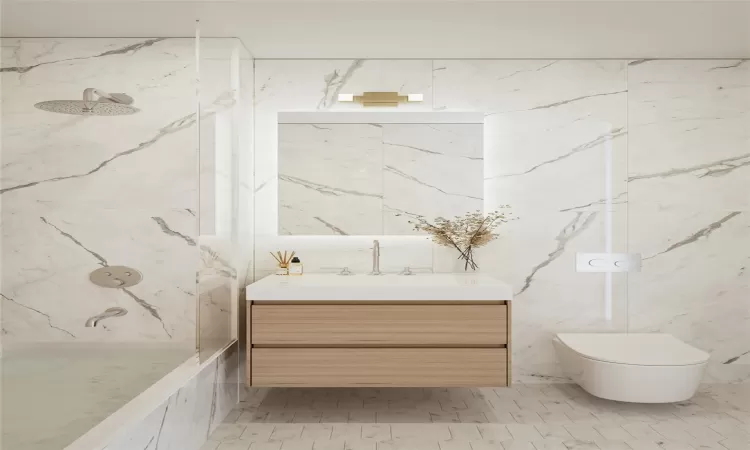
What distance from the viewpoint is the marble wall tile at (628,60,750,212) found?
3.49 meters

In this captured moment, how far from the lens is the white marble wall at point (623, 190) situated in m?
3.49

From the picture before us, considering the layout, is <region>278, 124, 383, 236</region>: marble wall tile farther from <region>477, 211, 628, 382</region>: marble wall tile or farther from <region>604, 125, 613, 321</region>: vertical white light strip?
<region>604, 125, 613, 321</region>: vertical white light strip

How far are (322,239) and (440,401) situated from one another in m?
1.25

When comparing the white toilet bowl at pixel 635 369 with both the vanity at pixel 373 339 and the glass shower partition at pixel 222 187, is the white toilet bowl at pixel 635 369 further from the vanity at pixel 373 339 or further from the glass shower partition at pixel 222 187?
the glass shower partition at pixel 222 187

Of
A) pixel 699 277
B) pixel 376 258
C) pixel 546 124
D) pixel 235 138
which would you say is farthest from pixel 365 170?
pixel 699 277

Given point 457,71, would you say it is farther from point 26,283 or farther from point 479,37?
point 26,283

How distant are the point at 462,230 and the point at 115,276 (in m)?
2.22

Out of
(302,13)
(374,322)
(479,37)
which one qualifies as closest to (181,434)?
(374,322)

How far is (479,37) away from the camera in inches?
121

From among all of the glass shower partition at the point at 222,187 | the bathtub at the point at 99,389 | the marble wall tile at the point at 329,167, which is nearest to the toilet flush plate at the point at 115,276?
the bathtub at the point at 99,389

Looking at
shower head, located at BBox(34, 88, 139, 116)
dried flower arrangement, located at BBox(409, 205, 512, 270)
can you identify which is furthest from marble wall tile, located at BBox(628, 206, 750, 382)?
shower head, located at BBox(34, 88, 139, 116)

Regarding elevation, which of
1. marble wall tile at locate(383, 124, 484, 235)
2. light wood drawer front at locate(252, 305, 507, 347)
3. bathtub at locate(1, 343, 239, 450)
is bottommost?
bathtub at locate(1, 343, 239, 450)

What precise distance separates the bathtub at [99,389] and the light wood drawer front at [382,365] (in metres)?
0.32

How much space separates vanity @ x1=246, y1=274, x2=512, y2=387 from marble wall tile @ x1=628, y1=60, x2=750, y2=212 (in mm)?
1509
